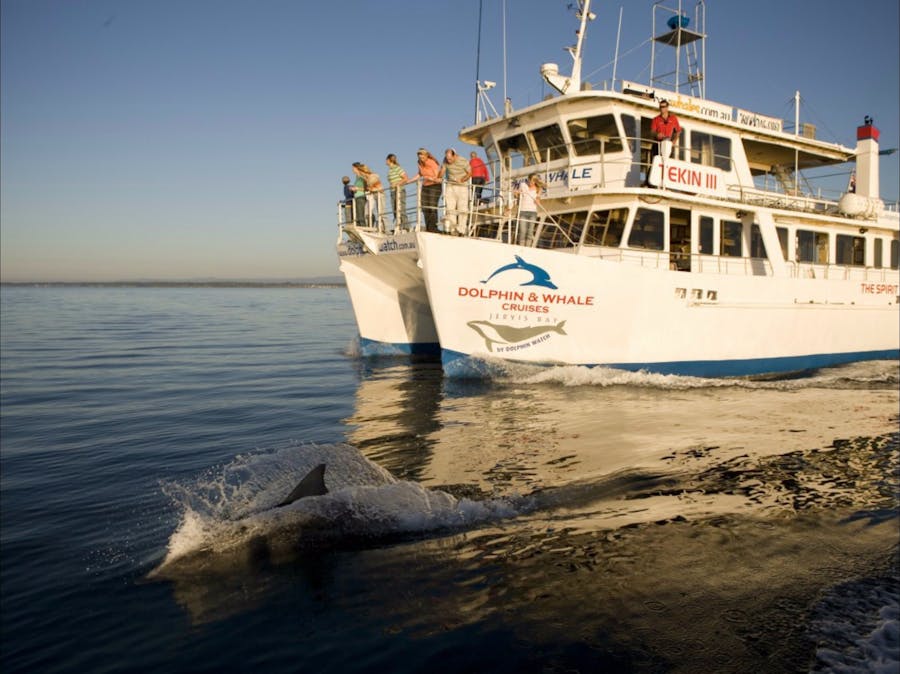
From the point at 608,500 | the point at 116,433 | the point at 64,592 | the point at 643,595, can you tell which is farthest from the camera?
the point at 116,433

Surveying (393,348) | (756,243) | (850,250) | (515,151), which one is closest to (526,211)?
(515,151)

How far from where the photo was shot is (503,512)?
5.73 m

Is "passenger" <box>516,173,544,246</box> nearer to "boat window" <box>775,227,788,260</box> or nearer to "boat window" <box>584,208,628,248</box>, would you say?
"boat window" <box>584,208,628,248</box>

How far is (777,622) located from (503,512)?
2365 millimetres

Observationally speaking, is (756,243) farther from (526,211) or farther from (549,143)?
(526,211)

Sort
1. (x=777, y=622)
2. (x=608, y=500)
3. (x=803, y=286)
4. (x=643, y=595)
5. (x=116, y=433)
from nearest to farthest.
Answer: (x=777, y=622), (x=643, y=595), (x=608, y=500), (x=116, y=433), (x=803, y=286)

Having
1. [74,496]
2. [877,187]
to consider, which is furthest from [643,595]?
[877,187]

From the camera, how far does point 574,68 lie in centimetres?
1438

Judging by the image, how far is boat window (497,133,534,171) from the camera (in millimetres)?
15086

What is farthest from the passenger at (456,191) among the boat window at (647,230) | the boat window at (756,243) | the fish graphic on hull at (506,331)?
the boat window at (756,243)

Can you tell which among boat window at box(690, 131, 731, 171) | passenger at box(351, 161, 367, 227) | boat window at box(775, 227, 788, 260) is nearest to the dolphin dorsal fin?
passenger at box(351, 161, 367, 227)

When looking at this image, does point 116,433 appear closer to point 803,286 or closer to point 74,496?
point 74,496

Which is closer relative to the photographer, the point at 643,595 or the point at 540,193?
the point at 643,595

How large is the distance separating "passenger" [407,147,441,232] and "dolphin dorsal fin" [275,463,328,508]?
7819 mm
